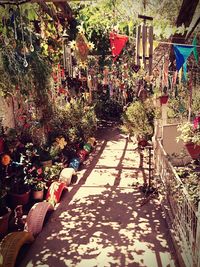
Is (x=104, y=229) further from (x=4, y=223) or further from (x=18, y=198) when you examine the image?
(x=18, y=198)

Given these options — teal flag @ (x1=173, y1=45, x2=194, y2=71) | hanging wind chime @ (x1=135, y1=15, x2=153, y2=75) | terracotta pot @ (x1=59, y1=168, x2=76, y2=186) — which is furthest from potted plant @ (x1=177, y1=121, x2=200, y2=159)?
terracotta pot @ (x1=59, y1=168, x2=76, y2=186)

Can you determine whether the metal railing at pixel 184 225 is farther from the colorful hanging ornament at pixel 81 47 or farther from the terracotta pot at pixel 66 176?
the colorful hanging ornament at pixel 81 47

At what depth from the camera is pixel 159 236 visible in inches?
209

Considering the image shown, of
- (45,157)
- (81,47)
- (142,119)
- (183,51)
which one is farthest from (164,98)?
(45,157)

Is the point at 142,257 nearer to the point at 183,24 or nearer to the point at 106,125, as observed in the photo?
the point at 183,24

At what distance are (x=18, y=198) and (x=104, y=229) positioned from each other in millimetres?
2402

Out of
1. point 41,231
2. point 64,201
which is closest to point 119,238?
point 41,231

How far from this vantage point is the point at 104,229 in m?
5.68

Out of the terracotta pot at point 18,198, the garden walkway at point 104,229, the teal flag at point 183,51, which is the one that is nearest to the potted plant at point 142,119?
the garden walkway at point 104,229

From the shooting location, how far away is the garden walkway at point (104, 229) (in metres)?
4.75

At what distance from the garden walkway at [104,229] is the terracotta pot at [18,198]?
89cm

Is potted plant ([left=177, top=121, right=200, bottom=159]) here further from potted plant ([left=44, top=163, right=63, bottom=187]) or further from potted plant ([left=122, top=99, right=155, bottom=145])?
potted plant ([left=122, top=99, right=155, bottom=145])

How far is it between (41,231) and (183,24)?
4.99 meters

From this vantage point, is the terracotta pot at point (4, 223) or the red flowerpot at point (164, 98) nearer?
the terracotta pot at point (4, 223)
